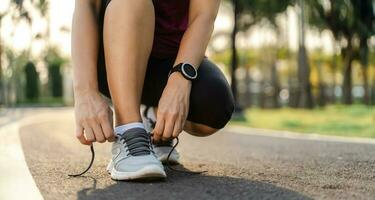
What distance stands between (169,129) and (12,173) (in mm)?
922

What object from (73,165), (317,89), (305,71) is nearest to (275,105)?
(317,89)

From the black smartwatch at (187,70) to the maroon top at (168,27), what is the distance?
1.13 ft

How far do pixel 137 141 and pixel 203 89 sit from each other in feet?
1.27

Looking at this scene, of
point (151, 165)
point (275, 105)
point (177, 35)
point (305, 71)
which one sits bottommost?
point (275, 105)

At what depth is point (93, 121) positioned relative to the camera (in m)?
2.70

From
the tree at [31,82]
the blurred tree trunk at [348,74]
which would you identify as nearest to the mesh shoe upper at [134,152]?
the blurred tree trunk at [348,74]

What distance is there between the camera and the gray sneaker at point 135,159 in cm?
263

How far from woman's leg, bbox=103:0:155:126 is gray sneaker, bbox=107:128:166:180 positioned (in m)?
0.07

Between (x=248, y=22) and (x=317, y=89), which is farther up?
(x=248, y=22)

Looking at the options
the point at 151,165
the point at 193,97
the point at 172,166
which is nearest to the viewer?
the point at 151,165

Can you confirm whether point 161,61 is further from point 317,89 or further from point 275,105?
point 317,89

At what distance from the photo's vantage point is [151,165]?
8.61 feet

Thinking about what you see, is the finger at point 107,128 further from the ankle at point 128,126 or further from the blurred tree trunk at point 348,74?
the blurred tree trunk at point 348,74

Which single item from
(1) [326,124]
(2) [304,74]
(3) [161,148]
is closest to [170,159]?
(3) [161,148]
